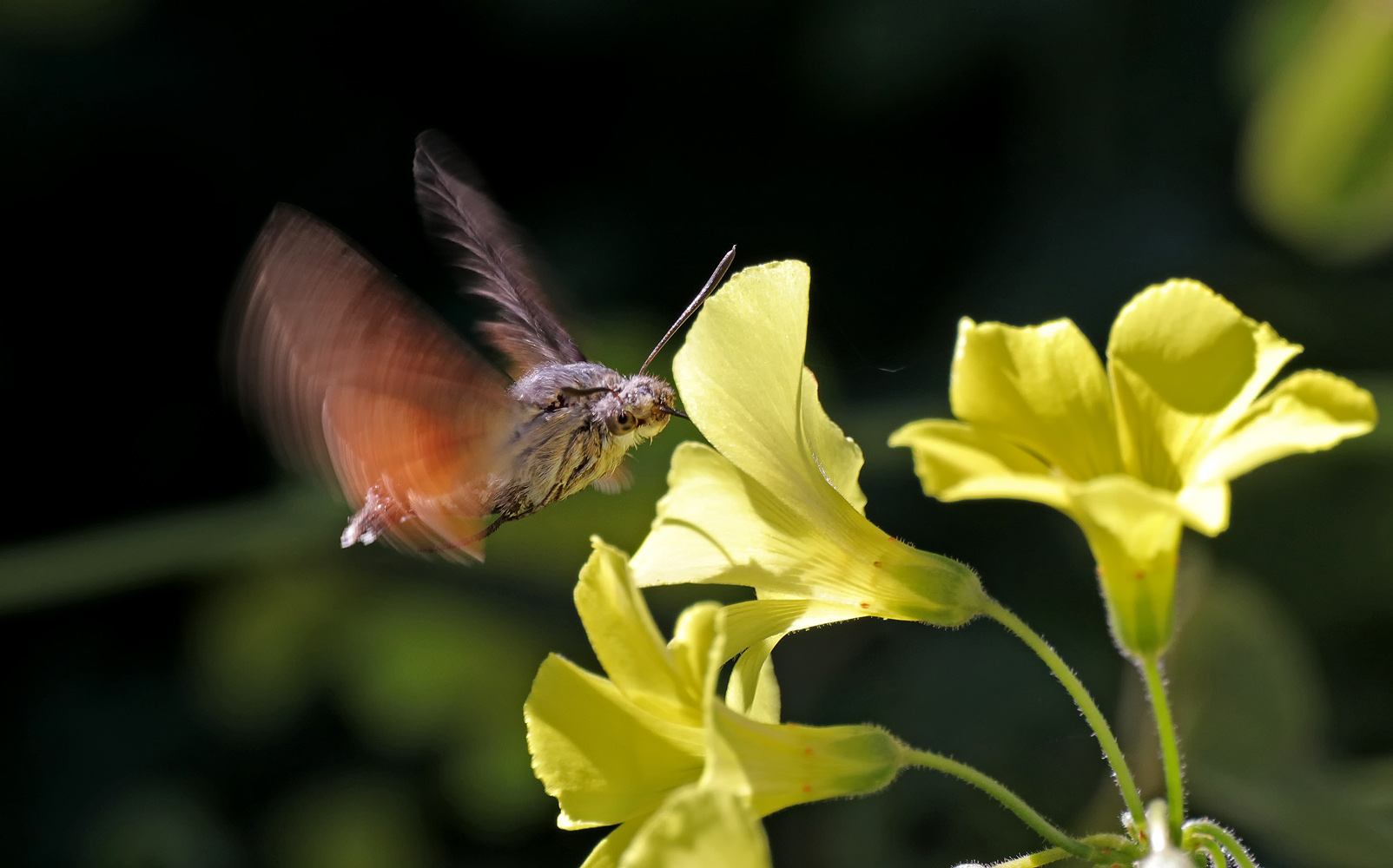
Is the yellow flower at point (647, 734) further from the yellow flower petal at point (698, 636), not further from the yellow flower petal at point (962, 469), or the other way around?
the yellow flower petal at point (962, 469)

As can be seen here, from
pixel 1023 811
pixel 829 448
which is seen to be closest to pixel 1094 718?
pixel 1023 811

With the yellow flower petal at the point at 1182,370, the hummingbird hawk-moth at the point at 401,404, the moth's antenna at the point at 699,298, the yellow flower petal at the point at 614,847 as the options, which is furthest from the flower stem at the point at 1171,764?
the hummingbird hawk-moth at the point at 401,404

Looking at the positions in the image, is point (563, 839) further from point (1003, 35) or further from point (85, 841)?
point (1003, 35)

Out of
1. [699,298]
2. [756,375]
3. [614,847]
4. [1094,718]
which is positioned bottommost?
[614,847]

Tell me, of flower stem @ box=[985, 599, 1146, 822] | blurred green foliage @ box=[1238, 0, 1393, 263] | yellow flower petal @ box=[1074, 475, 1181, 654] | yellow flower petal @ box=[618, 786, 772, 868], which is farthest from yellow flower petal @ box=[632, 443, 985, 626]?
blurred green foliage @ box=[1238, 0, 1393, 263]

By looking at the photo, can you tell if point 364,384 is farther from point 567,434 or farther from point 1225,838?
point 1225,838

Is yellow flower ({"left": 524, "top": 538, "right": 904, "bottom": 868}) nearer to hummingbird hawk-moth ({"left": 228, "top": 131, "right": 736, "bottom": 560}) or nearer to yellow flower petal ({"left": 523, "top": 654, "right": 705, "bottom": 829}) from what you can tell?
yellow flower petal ({"left": 523, "top": 654, "right": 705, "bottom": 829})
